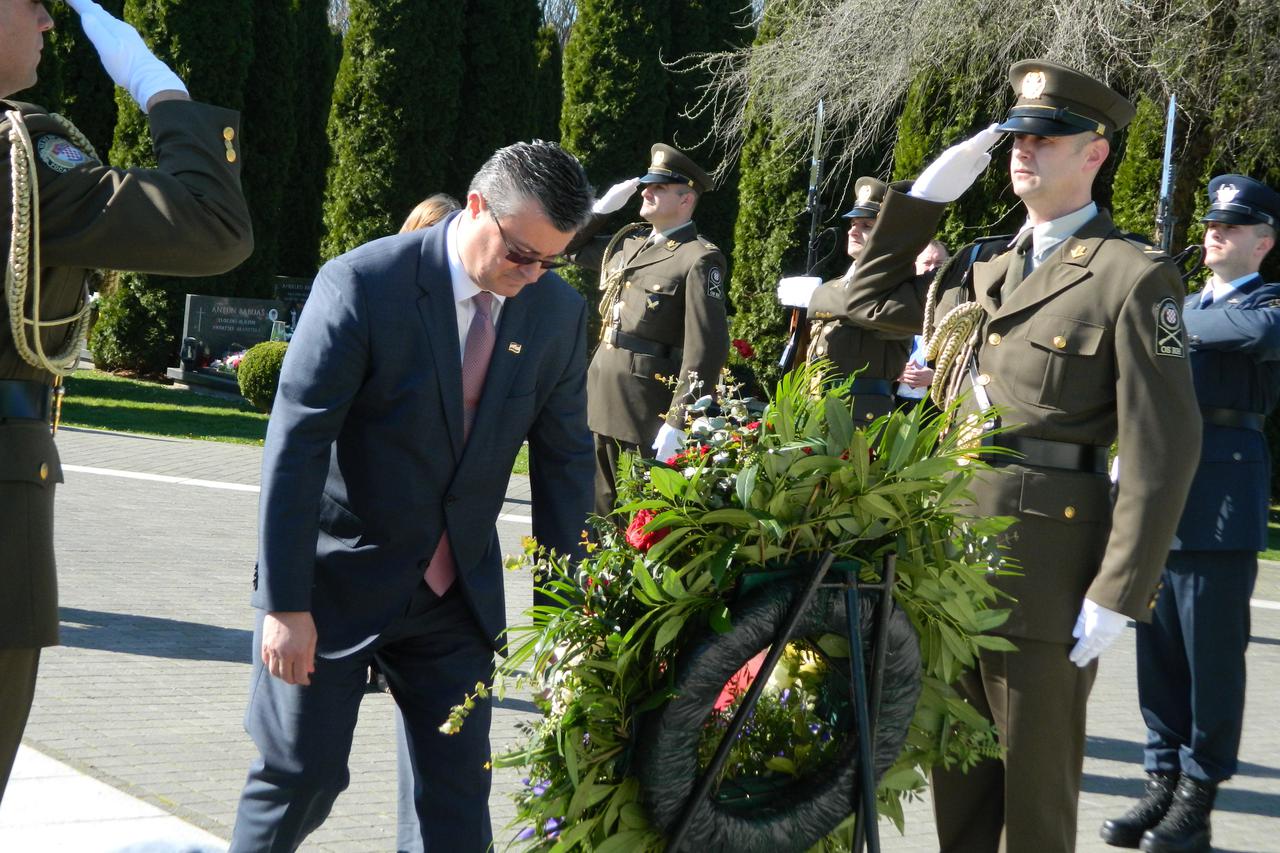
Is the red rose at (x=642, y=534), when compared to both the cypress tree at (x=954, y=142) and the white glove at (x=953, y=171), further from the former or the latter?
the cypress tree at (x=954, y=142)

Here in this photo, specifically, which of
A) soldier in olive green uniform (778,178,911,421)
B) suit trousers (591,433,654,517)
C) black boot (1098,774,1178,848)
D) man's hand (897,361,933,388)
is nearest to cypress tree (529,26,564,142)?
suit trousers (591,433,654,517)

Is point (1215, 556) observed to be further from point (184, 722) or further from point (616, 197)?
point (184, 722)

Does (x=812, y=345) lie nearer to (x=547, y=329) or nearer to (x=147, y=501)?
(x=547, y=329)

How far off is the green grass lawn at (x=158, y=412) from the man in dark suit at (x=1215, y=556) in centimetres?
956

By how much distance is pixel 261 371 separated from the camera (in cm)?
1684

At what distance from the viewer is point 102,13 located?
9.11 feet

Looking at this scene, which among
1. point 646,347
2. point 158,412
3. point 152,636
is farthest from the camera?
point 158,412

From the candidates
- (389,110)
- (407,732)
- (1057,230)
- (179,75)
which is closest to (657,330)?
(1057,230)

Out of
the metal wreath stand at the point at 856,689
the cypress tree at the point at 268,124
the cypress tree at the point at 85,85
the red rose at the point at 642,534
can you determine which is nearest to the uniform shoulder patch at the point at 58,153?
the red rose at the point at 642,534

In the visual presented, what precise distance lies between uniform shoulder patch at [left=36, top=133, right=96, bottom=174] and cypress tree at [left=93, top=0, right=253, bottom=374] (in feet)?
63.6

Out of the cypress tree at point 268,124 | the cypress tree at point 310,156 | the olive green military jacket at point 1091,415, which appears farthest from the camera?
the cypress tree at point 310,156

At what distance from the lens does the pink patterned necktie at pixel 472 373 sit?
3.28 m

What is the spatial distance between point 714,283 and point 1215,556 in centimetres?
276

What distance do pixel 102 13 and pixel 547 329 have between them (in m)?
1.15
